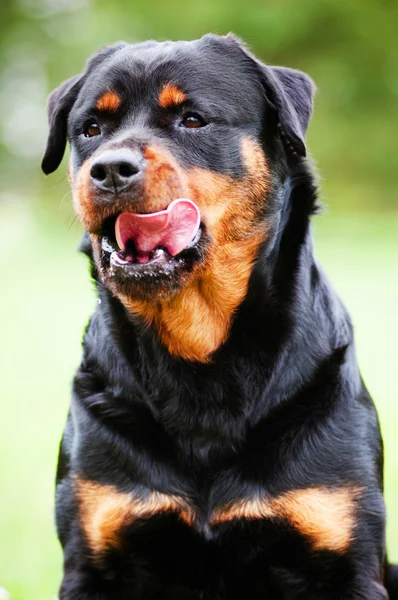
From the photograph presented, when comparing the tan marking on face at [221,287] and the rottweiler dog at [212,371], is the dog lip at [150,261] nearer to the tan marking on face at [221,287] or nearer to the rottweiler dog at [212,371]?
the rottweiler dog at [212,371]

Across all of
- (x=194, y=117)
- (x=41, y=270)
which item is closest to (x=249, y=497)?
(x=194, y=117)

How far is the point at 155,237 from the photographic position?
2928 millimetres

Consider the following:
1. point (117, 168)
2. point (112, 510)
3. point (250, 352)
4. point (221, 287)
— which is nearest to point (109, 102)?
point (117, 168)

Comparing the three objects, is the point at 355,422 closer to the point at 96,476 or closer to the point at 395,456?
the point at 96,476

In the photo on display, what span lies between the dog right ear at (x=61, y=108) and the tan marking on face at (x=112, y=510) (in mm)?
1175

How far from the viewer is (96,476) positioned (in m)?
3.12

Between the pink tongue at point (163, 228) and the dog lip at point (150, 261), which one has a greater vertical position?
the pink tongue at point (163, 228)

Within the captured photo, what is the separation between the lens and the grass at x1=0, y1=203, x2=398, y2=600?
14.5 feet

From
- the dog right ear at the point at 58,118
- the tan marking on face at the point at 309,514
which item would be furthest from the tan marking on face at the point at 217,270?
the tan marking on face at the point at 309,514

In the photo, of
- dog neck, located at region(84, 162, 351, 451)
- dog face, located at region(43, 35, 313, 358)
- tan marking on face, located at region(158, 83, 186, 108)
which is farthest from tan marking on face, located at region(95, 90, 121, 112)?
dog neck, located at region(84, 162, 351, 451)

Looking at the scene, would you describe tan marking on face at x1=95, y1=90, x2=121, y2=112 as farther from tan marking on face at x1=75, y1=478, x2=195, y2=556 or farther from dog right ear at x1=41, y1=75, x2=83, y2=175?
tan marking on face at x1=75, y1=478, x2=195, y2=556

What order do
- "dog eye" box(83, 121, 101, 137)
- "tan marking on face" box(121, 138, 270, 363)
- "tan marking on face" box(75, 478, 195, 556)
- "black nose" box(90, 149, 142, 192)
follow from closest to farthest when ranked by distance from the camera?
1. "black nose" box(90, 149, 142, 192)
2. "tan marking on face" box(75, 478, 195, 556)
3. "tan marking on face" box(121, 138, 270, 363)
4. "dog eye" box(83, 121, 101, 137)

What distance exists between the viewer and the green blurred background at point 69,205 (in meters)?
5.35

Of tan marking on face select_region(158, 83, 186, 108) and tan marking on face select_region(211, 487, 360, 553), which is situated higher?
tan marking on face select_region(158, 83, 186, 108)
